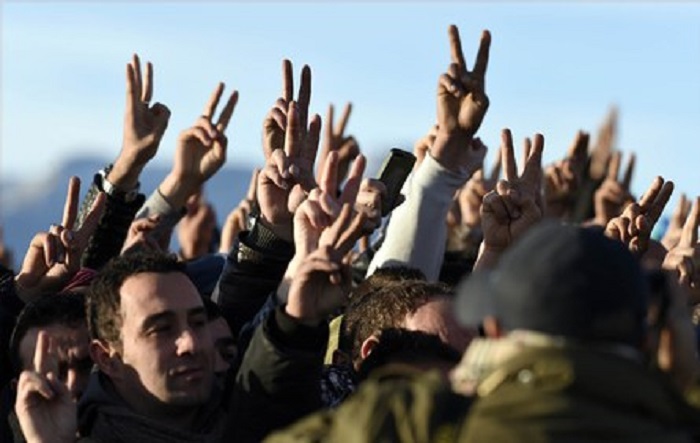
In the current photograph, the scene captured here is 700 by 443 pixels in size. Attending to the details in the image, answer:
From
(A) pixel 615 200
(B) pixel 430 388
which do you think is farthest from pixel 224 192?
(B) pixel 430 388

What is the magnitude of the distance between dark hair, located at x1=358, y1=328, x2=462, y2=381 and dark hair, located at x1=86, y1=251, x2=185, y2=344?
61cm

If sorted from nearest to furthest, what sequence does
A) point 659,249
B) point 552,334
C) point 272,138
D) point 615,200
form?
1. point 552,334
2. point 272,138
3. point 659,249
4. point 615,200

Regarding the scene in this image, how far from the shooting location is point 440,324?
6.32m

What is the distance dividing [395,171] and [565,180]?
3650 mm

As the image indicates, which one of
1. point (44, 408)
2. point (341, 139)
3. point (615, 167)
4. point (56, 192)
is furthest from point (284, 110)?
point (56, 192)

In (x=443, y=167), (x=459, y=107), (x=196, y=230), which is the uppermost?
(x=459, y=107)

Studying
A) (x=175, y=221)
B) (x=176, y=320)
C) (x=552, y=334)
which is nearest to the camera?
(x=552, y=334)

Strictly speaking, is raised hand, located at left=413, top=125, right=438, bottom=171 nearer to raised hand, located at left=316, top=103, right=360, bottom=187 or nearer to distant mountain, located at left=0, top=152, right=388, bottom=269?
raised hand, located at left=316, top=103, right=360, bottom=187

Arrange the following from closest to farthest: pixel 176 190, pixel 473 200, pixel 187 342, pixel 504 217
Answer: pixel 187 342 < pixel 504 217 < pixel 176 190 < pixel 473 200

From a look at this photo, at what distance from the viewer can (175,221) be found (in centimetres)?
875

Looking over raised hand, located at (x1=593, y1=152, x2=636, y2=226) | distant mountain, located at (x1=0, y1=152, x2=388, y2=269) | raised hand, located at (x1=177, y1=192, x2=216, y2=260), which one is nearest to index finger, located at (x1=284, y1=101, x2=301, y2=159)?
raised hand, located at (x1=593, y1=152, x2=636, y2=226)

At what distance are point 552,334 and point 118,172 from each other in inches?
174

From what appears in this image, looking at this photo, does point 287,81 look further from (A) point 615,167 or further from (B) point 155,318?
(A) point 615,167

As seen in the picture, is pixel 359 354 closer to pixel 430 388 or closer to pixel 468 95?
pixel 468 95
